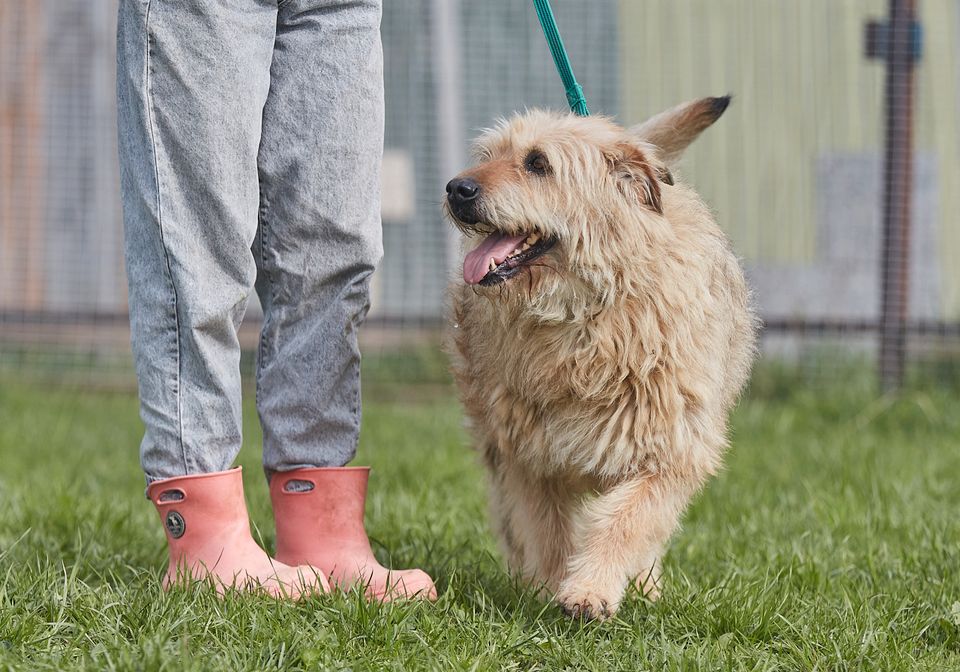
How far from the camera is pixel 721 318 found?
2.76 meters

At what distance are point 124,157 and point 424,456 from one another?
2.39 metres

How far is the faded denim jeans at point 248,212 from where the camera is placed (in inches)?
95.7

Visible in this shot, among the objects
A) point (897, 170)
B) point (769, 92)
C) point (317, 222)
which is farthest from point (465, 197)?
point (769, 92)

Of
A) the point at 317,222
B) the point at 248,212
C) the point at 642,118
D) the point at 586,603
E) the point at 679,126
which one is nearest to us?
the point at 586,603

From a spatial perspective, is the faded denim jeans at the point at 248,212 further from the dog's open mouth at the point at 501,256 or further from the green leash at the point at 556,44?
the green leash at the point at 556,44

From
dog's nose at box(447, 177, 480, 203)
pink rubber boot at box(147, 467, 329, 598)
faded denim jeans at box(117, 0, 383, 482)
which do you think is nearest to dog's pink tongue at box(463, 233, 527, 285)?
dog's nose at box(447, 177, 480, 203)

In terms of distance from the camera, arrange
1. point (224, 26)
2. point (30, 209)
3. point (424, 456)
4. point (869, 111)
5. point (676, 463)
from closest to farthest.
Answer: point (224, 26), point (676, 463), point (424, 456), point (869, 111), point (30, 209)

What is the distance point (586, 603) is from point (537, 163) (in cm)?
106

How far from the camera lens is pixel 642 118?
686 cm

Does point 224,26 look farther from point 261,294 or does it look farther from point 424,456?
point 424,456

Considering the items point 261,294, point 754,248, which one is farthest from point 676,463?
point 754,248

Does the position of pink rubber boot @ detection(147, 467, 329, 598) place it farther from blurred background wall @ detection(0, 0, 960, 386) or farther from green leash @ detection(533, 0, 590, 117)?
blurred background wall @ detection(0, 0, 960, 386)

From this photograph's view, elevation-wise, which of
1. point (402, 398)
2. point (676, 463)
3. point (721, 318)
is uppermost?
point (721, 318)

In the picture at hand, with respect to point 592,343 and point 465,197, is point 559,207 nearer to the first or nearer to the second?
point 465,197
